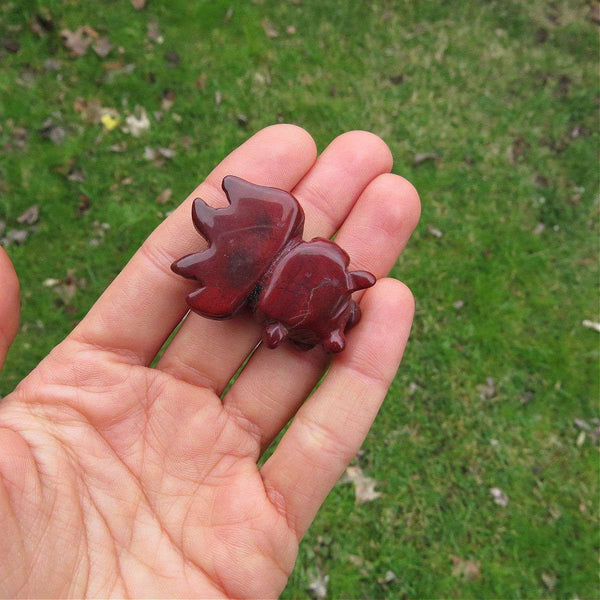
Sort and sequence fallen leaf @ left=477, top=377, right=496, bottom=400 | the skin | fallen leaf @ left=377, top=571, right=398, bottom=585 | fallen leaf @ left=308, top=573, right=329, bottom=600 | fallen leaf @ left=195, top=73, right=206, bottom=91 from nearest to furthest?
the skin < fallen leaf @ left=308, top=573, right=329, bottom=600 < fallen leaf @ left=377, top=571, right=398, bottom=585 < fallen leaf @ left=477, top=377, right=496, bottom=400 < fallen leaf @ left=195, top=73, right=206, bottom=91

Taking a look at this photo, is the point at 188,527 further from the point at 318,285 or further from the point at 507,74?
the point at 507,74

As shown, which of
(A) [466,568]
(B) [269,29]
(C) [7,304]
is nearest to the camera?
(C) [7,304]

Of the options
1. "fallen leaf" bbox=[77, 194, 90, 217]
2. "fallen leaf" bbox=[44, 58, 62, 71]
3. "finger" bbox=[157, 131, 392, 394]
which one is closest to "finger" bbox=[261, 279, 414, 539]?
"finger" bbox=[157, 131, 392, 394]

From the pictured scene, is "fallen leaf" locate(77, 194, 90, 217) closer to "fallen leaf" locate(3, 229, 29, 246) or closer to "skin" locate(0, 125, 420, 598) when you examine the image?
"fallen leaf" locate(3, 229, 29, 246)

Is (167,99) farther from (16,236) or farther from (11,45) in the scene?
(16,236)

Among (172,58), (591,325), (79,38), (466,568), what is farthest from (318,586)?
(79,38)

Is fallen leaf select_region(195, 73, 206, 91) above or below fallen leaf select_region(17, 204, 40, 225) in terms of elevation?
above
